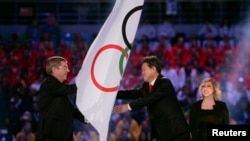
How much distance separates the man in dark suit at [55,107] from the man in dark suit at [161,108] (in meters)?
0.57

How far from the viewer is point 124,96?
331 inches

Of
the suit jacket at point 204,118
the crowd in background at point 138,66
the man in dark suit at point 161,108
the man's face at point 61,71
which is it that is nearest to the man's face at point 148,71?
the man in dark suit at point 161,108

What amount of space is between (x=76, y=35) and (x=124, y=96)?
10.2 m

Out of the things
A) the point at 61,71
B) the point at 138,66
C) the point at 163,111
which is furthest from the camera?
the point at 138,66

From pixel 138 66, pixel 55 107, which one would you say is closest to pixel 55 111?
pixel 55 107

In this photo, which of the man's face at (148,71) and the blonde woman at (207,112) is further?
the blonde woman at (207,112)

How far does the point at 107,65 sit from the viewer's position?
708 centimetres

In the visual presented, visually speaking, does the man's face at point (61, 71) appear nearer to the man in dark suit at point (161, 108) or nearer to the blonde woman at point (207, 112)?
the man in dark suit at point (161, 108)

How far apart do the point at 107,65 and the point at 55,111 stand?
123 cm

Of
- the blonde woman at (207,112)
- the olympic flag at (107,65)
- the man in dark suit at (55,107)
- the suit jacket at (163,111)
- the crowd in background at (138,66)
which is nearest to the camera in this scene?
the olympic flag at (107,65)

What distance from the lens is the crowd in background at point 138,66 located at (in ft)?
48.3

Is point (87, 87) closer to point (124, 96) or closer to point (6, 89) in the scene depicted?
point (124, 96)

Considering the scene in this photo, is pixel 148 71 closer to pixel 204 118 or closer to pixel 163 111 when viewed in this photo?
pixel 163 111

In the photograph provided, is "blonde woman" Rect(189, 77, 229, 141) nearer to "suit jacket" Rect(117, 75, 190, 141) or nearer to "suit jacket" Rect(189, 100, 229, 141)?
"suit jacket" Rect(189, 100, 229, 141)
